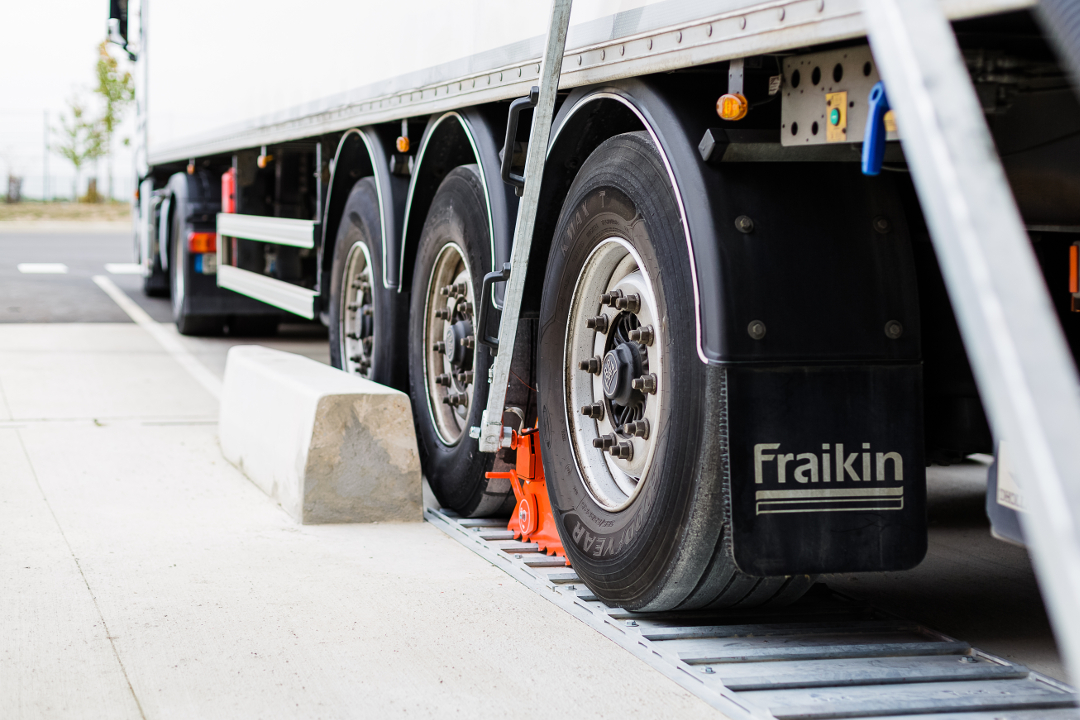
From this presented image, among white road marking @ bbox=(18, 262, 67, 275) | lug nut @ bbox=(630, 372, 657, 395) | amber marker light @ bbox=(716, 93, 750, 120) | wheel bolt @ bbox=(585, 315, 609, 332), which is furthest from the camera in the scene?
white road marking @ bbox=(18, 262, 67, 275)

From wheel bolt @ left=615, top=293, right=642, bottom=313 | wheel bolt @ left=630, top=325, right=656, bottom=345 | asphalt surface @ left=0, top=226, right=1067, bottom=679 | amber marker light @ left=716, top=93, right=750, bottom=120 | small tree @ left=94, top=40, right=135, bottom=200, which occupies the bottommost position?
asphalt surface @ left=0, top=226, right=1067, bottom=679

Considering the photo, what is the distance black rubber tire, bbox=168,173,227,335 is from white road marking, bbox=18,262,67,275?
736cm

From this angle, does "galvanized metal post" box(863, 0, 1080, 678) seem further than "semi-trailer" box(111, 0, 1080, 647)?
No

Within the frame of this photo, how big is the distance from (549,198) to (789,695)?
1836 mm

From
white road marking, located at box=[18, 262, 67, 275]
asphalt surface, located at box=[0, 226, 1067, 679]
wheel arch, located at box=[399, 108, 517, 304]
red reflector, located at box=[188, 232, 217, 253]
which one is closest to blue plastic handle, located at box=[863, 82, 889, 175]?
asphalt surface, located at box=[0, 226, 1067, 679]

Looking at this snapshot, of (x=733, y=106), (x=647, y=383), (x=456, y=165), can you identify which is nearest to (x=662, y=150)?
(x=733, y=106)

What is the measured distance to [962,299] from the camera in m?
1.39

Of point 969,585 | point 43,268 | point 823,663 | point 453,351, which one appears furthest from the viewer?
point 43,268

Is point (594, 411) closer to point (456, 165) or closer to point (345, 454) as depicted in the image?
point (345, 454)

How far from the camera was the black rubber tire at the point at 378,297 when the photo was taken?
586 centimetres

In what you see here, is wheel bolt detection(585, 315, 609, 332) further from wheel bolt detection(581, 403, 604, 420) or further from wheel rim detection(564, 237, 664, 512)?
wheel bolt detection(581, 403, 604, 420)

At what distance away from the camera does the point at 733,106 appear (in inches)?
119

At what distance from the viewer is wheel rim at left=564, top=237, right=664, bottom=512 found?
354 cm

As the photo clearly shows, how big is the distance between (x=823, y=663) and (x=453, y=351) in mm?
2292
